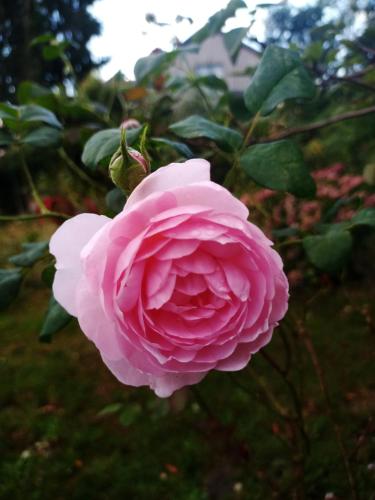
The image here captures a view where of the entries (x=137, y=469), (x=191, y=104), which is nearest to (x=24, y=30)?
(x=191, y=104)

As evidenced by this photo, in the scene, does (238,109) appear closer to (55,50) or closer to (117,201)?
(117,201)

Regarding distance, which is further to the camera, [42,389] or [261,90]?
[42,389]

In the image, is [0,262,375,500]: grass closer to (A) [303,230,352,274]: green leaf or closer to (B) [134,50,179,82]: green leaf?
(A) [303,230,352,274]: green leaf

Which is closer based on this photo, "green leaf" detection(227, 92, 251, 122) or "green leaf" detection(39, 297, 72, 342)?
"green leaf" detection(39, 297, 72, 342)

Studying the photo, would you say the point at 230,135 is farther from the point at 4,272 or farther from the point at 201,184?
the point at 4,272

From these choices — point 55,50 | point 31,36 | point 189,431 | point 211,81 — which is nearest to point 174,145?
point 211,81

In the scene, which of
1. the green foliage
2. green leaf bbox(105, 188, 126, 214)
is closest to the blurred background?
green leaf bbox(105, 188, 126, 214)

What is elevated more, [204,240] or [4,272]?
[204,240]
